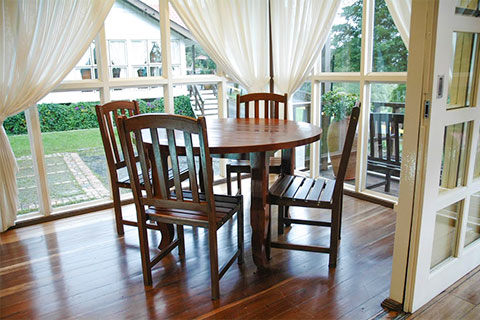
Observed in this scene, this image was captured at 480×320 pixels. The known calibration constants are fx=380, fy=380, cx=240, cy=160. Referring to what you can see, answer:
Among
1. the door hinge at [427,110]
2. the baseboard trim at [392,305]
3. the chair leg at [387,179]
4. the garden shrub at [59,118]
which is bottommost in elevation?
the baseboard trim at [392,305]

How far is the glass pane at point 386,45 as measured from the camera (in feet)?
10.1

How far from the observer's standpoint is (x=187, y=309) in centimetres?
201

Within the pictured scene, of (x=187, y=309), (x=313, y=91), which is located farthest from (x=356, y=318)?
(x=313, y=91)

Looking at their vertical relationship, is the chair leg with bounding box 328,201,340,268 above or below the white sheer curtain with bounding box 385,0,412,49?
below

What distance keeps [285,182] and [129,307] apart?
1254 millimetres

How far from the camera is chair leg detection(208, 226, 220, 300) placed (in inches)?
79.5

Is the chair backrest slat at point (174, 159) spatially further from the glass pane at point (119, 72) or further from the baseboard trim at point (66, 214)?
the glass pane at point (119, 72)

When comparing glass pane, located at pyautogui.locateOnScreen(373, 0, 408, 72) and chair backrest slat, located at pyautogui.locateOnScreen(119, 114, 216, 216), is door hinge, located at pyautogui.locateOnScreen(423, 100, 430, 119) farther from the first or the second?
glass pane, located at pyautogui.locateOnScreen(373, 0, 408, 72)

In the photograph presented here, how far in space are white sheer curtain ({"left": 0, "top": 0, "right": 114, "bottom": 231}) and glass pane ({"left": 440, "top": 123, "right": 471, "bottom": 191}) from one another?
104 inches

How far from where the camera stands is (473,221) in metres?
2.32

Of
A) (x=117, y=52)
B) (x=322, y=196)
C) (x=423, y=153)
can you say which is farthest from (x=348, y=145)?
(x=117, y=52)

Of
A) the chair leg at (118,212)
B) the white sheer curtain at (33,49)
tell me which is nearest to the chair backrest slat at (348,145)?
the chair leg at (118,212)

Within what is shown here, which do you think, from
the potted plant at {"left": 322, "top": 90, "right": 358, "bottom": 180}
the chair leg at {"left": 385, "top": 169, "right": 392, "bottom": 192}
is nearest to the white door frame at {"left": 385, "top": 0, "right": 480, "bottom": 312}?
the chair leg at {"left": 385, "top": 169, "right": 392, "bottom": 192}

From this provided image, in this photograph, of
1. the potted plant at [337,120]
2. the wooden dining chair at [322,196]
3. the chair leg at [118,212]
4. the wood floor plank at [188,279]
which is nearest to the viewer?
the wood floor plank at [188,279]
